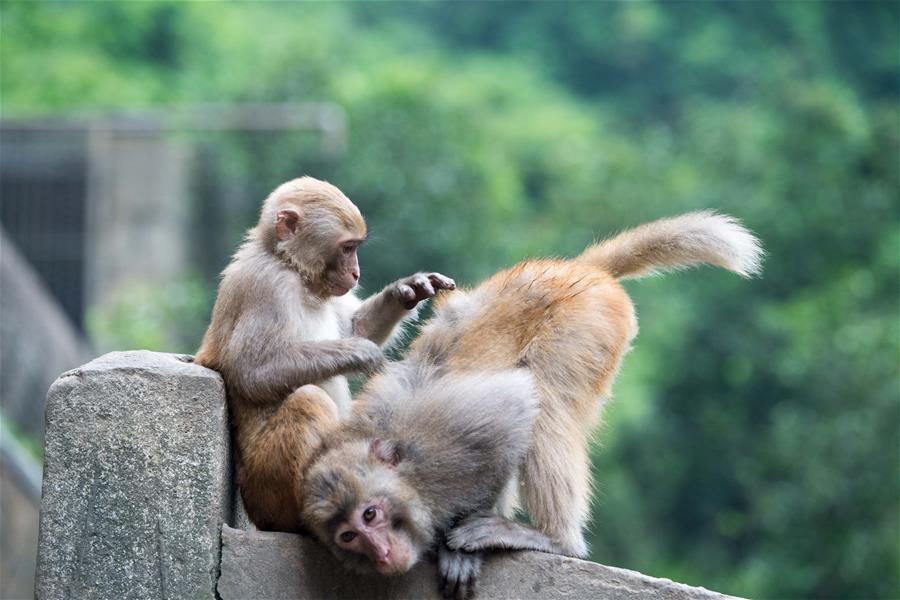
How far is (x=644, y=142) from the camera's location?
32844 millimetres

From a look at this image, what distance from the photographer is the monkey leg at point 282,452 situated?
186 inches

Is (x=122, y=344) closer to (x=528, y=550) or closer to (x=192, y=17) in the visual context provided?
(x=528, y=550)

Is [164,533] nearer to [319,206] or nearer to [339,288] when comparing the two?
[339,288]

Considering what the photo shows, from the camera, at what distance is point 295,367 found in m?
4.89

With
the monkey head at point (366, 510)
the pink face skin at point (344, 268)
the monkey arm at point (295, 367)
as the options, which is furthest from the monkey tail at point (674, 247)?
the monkey head at point (366, 510)

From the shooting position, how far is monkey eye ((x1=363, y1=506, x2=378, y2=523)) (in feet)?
14.4

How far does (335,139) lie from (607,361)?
16.0m

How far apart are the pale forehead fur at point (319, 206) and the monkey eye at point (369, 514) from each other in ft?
4.41

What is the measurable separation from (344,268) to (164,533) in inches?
51.1

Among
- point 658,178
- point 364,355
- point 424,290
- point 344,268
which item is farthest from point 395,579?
point 658,178

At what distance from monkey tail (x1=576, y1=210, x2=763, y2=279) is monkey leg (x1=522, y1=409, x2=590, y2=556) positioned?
1.21 m

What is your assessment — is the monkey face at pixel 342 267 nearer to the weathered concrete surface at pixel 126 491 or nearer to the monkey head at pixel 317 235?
the monkey head at pixel 317 235

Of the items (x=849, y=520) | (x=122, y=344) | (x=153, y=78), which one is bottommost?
(x=849, y=520)

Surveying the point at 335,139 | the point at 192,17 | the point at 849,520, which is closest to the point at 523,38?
the point at 192,17
